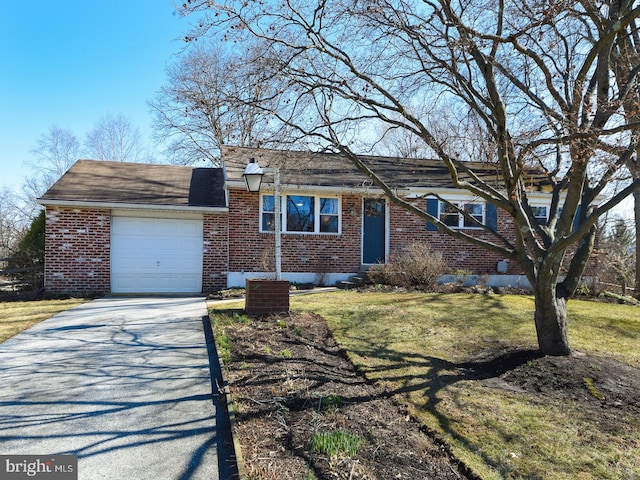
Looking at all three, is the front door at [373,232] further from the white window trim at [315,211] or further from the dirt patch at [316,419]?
the dirt patch at [316,419]

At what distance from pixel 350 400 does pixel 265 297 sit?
13.0 ft

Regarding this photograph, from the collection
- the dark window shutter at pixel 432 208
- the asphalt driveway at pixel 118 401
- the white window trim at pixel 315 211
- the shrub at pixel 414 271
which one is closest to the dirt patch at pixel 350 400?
the asphalt driveway at pixel 118 401

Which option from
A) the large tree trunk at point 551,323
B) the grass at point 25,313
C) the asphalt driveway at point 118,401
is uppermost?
the large tree trunk at point 551,323

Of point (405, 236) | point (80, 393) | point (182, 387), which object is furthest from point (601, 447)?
point (405, 236)

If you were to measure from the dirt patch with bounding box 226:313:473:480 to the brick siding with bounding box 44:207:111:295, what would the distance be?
7.51 m

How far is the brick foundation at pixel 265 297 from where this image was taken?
793 centimetres

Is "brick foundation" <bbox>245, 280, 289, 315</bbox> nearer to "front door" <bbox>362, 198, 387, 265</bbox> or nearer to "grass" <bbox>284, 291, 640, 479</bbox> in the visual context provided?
"grass" <bbox>284, 291, 640, 479</bbox>

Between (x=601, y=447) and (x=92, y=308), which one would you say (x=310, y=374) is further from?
(x=92, y=308)

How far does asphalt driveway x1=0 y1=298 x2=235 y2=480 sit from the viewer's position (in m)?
3.22

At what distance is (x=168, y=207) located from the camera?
11852 mm

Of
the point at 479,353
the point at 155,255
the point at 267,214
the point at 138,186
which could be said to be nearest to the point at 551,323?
the point at 479,353

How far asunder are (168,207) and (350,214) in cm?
539

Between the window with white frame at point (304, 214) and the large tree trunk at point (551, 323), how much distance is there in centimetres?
812

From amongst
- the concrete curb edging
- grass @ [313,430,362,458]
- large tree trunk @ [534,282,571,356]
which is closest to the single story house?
the concrete curb edging
